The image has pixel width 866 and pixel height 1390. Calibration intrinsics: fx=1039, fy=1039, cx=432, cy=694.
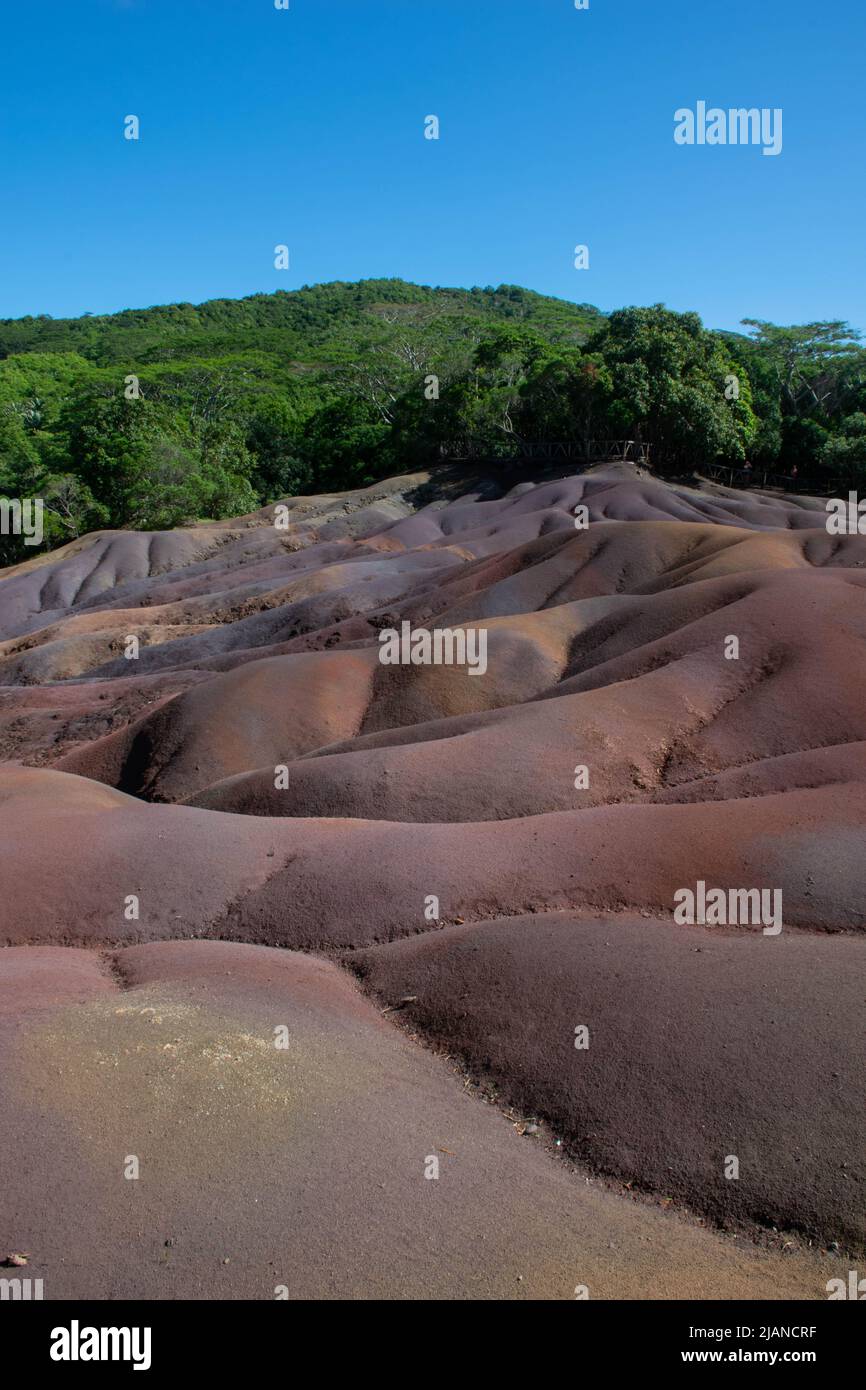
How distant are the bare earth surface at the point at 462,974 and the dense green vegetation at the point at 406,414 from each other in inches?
1384

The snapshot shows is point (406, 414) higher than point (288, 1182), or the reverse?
point (406, 414)

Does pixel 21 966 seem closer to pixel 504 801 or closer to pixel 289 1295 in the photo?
pixel 289 1295

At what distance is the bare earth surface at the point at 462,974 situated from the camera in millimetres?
7652

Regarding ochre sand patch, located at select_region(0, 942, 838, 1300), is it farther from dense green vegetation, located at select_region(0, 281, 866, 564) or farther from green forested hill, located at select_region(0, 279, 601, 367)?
green forested hill, located at select_region(0, 279, 601, 367)

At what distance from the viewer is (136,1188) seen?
311 inches

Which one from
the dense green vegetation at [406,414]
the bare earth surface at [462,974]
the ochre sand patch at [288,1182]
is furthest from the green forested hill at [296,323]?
the ochre sand patch at [288,1182]

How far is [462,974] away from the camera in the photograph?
11852 millimetres

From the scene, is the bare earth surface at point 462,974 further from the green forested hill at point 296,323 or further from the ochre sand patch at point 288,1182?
the green forested hill at point 296,323

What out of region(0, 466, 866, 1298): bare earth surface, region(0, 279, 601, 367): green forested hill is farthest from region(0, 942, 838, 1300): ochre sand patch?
region(0, 279, 601, 367): green forested hill

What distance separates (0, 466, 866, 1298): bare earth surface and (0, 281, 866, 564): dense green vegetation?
115ft

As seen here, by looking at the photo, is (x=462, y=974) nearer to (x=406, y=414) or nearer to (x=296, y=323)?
(x=406, y=414)

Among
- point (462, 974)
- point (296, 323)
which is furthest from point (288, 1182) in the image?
point (296, 323)

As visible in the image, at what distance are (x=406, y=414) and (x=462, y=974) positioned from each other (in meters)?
67.3

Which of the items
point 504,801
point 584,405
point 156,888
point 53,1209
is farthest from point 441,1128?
point 584,405
